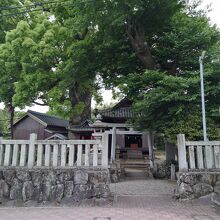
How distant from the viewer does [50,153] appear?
7.49 metres

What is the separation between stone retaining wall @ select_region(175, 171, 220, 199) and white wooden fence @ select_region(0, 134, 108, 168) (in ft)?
8.48

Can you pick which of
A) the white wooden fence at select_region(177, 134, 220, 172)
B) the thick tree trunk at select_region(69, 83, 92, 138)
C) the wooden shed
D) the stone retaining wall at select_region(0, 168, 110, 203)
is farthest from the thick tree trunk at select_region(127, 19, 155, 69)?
the wooden shed

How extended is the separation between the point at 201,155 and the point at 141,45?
6.22 meters

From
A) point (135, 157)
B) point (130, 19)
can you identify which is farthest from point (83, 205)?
point (135, 157)

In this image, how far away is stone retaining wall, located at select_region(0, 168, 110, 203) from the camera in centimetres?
717

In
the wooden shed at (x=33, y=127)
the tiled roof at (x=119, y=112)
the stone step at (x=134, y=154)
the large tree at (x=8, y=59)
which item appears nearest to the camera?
the large tree at (x=8, y=59)

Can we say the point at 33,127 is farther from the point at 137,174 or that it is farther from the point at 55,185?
the point at 55,185

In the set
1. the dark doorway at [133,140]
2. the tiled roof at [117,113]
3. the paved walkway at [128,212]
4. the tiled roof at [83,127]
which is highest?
the tiled roof at [117,113]

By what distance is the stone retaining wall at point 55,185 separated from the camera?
717cm

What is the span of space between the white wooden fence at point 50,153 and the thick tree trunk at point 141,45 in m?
5.62

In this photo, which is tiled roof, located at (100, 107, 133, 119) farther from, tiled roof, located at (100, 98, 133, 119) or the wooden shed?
the wooden shed

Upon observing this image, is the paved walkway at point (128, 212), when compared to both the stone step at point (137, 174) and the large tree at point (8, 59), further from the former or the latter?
the large tree at point (8, 59)

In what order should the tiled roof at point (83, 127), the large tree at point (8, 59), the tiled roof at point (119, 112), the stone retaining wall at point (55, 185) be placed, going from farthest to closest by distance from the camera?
1. the tiled roof at point (83, 127)
2. the tiled roof at point (119, 112)
3. the large tree at point (8, 59)
4. the stone retaining wall at point (55, 185)

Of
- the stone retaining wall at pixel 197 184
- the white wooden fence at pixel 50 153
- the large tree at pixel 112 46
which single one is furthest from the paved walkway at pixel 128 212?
the large tree at pixel 112 46
